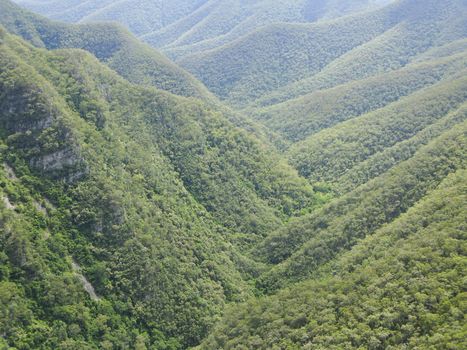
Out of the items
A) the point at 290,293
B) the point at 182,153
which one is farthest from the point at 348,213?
the point at 182,153

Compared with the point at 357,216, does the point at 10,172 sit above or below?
above

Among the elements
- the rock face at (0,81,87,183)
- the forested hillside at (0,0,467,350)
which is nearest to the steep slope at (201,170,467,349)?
the forested hillside at (0,0,467,350)

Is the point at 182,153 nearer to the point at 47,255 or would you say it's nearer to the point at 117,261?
the point at 117,261

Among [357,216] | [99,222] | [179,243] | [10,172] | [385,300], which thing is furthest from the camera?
[357,216]

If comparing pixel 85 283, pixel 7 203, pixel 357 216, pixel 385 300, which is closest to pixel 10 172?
pixel 7 203

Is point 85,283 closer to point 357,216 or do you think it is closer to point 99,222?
point 99,222

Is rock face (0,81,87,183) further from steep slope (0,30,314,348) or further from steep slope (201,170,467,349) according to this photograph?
steep slope (201,170,467,349)

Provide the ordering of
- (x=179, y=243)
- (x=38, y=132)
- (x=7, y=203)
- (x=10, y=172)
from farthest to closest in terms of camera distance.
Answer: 1. (x=179, y=243)
2. (x=38, y=132)
3. (x=10, y=172)
4. (x=7, y=203)
